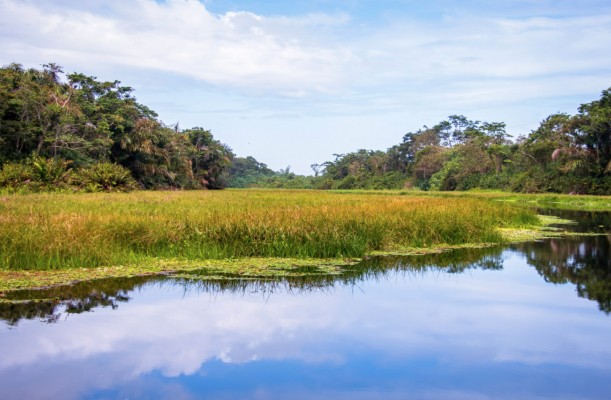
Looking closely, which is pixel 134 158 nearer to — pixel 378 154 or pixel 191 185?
pixel 191 185

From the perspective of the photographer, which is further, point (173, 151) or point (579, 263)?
point (173, 151)

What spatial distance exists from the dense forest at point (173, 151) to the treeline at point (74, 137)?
0.18ft

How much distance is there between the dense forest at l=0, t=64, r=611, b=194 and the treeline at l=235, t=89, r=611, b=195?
94 millimetres

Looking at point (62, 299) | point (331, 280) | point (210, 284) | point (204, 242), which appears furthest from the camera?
point (204, 242)

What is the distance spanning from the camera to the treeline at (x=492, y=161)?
119ft

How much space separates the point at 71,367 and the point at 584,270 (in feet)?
28.8

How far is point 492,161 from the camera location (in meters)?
50.3

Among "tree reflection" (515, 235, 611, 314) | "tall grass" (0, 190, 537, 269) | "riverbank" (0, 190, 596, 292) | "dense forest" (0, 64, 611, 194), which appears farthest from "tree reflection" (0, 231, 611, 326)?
"dense forest" (0, 64, 611, 194)

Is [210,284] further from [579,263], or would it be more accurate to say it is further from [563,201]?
[563,201]

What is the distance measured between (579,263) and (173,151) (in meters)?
32.6

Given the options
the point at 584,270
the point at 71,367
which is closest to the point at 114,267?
the point at 71,367

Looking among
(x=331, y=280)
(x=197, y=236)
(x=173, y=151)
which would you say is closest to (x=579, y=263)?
(x=331, y=280)

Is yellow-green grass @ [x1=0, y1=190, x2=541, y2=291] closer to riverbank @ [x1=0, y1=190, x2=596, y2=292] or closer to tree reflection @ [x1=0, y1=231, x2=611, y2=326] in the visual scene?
riverbank @ [x1=0, y1=190, x2=596, y2=292]

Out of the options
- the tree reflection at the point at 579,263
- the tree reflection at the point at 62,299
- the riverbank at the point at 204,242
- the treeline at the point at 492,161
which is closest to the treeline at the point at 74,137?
the riverbank at the point at 204,242
